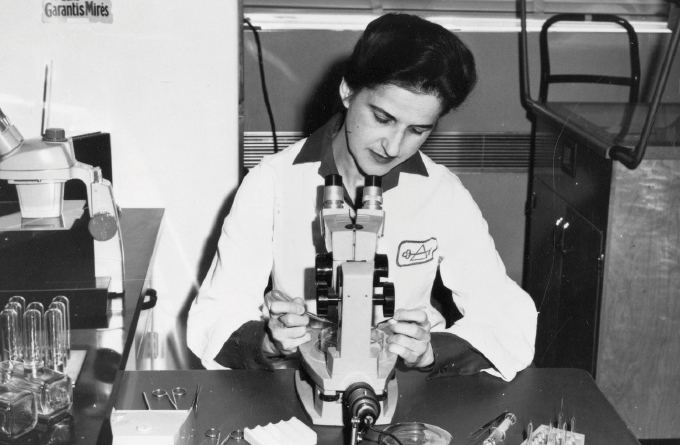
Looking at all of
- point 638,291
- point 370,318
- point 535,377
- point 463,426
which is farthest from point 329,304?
point 638,291

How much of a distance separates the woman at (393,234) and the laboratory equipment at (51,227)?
24 cm

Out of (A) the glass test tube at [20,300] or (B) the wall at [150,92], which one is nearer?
(A) the glass test tube at [20,300]

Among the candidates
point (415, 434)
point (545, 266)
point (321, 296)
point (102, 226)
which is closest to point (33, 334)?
point (102, 226)

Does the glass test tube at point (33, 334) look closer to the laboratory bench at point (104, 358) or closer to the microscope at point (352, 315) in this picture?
the laboratory bench at point (104, 358)

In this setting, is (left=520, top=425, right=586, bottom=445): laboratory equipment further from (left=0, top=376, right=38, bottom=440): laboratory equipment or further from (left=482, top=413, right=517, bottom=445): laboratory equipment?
(left=0, top=376, right=38, bottom=440): laboratory equipment

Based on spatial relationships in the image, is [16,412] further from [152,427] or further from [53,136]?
[53,136]

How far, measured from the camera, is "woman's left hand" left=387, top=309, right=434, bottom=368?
1.24m

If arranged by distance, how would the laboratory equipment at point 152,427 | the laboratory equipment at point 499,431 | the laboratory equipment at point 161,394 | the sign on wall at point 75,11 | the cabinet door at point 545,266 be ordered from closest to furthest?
the laboratory equipment at point 152,427
the laboratory equipment at point 499,431
the laboratory equipment at point 161,394
the sign on wall at point 75,11
the cabinet door at point 545,266

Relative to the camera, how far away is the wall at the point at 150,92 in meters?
2.24

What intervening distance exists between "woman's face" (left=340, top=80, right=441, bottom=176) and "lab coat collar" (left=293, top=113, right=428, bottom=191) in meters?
0.12

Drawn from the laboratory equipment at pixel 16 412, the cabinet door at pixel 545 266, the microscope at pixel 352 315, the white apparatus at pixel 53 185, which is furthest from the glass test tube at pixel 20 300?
the cabinet door at pixel 545 266

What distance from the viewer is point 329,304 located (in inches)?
44.1

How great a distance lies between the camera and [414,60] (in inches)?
62.8

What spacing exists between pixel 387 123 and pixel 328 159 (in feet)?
0.84
